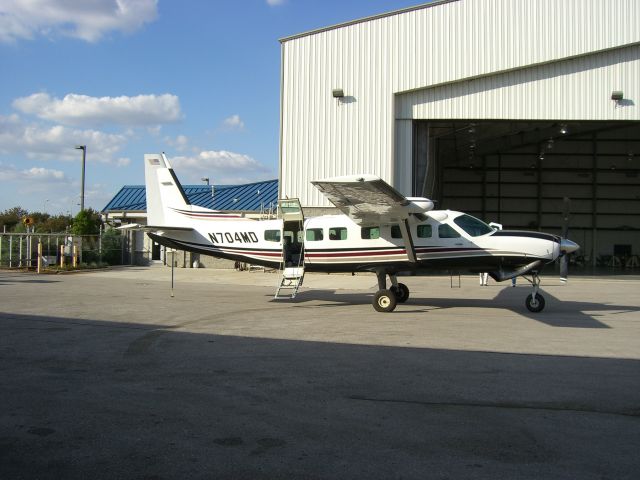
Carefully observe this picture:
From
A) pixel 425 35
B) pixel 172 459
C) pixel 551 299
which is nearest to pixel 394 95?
pixel 425 35

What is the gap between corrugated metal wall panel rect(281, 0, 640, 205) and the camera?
93.5ft

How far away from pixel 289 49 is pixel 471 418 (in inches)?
1074

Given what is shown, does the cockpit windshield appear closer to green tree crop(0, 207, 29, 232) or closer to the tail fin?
the tail fin

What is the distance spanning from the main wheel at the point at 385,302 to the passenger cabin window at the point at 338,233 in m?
2.26

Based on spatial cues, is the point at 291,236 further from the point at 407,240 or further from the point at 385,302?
the point at 385,302

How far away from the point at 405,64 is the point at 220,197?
2102 cm

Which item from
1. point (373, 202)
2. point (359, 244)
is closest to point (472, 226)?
point (373, 202)

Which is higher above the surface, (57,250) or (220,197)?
(220,197)

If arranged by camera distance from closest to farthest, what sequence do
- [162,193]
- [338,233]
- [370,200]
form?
[370,200] → [338,233] → [162,193]

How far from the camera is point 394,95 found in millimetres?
29781

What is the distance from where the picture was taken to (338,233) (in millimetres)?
17297

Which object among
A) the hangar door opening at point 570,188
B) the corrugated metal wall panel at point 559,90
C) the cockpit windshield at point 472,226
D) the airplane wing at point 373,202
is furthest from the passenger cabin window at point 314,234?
the hangar door opening at point 570,188

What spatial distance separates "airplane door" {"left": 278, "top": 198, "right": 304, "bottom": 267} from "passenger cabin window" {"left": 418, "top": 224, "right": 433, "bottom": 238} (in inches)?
145

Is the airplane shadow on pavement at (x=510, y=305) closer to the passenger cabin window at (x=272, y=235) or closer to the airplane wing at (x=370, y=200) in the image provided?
the passenger cabin window at (x=272, y=235)
